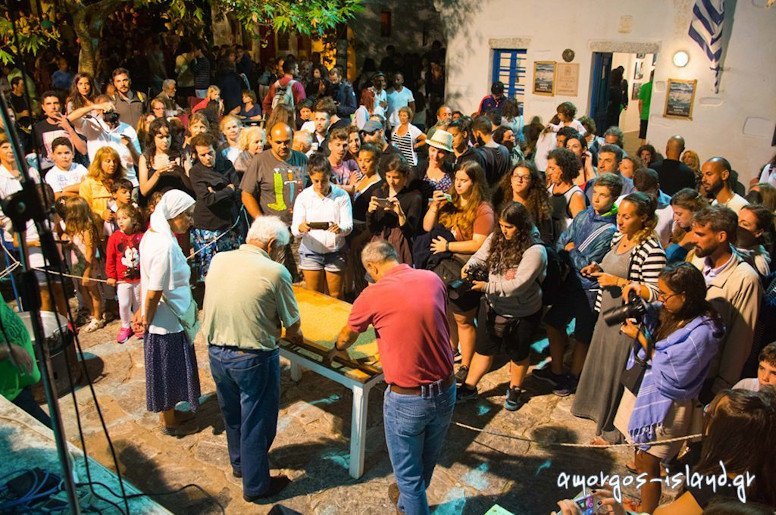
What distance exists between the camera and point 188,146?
7113 mm

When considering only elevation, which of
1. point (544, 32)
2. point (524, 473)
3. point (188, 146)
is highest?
point (544, 32)

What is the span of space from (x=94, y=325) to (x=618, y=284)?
201 inches

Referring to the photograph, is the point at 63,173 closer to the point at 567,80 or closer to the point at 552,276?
the point at 552,276

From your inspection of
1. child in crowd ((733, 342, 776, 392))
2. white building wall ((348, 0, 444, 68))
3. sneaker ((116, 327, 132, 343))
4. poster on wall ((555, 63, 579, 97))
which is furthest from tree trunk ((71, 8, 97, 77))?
white building wall ((348, 0, 444, 68))

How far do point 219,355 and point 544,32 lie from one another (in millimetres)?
11270

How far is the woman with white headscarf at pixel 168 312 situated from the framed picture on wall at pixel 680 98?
→ 9.74 m

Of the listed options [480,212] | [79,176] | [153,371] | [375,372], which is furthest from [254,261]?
[79,176]

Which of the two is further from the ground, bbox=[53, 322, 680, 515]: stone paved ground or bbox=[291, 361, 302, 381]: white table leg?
bbox=[291, 361, 302, 381]: white table leg

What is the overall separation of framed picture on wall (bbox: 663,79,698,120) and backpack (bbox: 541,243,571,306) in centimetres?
767

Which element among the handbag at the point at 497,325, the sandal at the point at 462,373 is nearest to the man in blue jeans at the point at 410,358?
the handbag at the point at 497,325

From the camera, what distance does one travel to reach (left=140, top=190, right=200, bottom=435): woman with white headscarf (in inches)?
166

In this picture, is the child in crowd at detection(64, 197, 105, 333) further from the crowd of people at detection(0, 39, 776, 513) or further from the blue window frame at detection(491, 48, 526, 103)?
the blue window frame at detection(491, 48, 526, 103)

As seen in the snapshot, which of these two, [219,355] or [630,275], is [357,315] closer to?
[219,355]

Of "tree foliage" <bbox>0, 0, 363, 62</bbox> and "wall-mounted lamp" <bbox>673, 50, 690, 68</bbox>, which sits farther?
"wall-mounted lamp" <bbox>673, 50, 690, 68</bbox>
